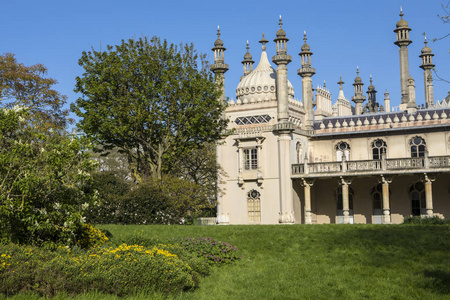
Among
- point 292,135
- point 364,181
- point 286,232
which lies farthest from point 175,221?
point 364,181

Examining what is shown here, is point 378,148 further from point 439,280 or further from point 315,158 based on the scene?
point 439,280

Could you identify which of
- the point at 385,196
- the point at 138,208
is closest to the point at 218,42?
the point at 385,196

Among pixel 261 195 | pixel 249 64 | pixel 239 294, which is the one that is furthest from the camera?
pixel 249 64

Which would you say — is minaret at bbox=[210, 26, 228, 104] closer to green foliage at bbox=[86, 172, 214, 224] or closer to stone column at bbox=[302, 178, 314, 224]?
stone column at bbox=[302, 178, 314, 224]

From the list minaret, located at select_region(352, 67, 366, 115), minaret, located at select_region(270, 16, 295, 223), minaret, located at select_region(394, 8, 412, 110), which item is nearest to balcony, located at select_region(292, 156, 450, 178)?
minaret, located at select_region(270, 16, 295, 223)

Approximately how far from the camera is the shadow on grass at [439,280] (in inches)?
667

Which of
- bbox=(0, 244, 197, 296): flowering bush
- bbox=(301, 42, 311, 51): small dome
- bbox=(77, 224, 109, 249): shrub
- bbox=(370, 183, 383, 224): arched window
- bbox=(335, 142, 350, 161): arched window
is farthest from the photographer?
bbox=(301, 42, 311, 51): small dome

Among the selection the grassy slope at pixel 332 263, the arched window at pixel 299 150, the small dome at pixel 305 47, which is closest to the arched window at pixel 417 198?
the arched window at pixel 299 150

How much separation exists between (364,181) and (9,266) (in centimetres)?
3237

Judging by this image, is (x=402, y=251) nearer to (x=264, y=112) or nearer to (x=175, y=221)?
(x=175, y=221)

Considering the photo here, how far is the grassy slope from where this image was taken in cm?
1734

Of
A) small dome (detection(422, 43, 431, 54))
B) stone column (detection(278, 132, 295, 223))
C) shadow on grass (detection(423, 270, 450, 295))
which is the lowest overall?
shadow on grass (detection(423, 270, 450, 295))

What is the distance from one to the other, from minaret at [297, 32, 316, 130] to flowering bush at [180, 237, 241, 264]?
25.8m

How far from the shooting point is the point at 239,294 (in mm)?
17438
